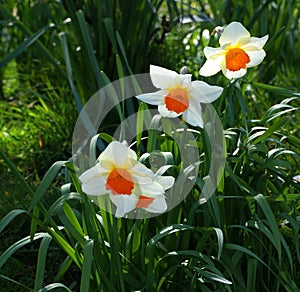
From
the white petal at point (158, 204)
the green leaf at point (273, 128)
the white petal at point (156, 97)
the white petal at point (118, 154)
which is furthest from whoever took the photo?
the green leaf at point (273, 128)

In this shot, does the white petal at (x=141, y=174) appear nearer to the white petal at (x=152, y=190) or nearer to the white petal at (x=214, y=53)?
the white petal at (x=152, y=190)

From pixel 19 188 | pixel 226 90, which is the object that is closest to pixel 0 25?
pixel 19 188

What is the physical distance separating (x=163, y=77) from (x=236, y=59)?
0.72 ft

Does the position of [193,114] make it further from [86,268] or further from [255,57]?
[86,268]

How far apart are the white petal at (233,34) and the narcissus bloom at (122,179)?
437mm

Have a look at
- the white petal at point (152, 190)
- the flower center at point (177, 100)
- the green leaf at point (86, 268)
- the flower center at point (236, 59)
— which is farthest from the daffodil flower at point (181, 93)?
the green leaf at point (86, 268)

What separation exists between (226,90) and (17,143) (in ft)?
4.29

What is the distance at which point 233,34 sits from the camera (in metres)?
1.84

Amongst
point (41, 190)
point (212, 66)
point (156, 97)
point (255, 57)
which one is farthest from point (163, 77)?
point (41, 190)

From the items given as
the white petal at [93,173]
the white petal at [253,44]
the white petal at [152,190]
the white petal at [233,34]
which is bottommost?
the white petal at [152,190]

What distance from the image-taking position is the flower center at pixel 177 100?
173 centimetres

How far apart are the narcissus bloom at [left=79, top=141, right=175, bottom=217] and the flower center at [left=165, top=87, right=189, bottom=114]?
191 mm

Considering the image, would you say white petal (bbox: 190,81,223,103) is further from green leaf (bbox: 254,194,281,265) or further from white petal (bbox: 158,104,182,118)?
green leaf (bbox: 254,194,281,265)

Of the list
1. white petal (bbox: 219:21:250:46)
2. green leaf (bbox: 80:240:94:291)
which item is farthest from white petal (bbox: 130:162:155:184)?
white petal (bbox: 219:21:250:46)
